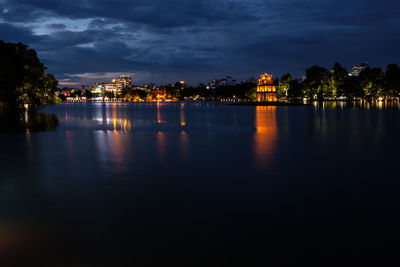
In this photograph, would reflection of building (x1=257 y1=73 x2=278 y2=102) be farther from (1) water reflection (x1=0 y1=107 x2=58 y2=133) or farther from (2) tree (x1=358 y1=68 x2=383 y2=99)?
(1) water reflection (x1=0 y1=107 x2=58 y2=133)

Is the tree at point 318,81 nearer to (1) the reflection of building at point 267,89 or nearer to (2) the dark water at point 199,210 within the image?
(1) the reflection of building at point 267,89

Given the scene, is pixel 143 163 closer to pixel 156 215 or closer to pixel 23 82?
pixel 156 215

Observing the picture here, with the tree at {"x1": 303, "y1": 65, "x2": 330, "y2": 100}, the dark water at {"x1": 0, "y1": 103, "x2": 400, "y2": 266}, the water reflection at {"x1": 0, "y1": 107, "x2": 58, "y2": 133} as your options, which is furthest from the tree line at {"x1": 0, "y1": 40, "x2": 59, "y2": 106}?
the tree at {"x1": 303, "y1": 65, "x2": 330, "y2": 100}

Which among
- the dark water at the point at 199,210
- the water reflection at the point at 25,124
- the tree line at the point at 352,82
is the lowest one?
the dark water at the point at 199,210

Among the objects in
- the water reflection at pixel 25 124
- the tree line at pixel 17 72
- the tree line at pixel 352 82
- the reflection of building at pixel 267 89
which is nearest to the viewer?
the water reflection at pixel 25 124

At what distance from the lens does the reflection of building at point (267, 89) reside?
177025 millimetres

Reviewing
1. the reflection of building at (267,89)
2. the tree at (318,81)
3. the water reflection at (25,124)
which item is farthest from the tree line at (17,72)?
the reflection of building at (267,89)

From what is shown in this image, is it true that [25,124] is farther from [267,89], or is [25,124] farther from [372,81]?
[267,89]

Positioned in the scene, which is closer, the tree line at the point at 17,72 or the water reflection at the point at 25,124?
the water reflection at the point at 25,124

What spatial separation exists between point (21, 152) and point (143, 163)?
8.04m

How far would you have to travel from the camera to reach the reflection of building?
177m

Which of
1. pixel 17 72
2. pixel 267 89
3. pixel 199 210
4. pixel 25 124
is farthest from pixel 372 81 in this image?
pixel 199 210

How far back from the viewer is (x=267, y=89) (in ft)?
586

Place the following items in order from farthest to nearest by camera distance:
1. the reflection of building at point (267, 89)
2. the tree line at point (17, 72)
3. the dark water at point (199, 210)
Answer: the reflection of building at point (267, 89)
the tree line at point (17, 72)
the dark water at point (199, 210)
